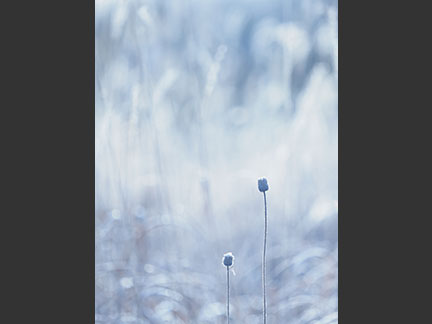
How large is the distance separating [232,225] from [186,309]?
0.38m

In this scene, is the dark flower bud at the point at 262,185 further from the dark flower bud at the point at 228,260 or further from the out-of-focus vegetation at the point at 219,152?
the dark flower bud at the point at 228,260

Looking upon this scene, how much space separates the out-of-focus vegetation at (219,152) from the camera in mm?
2070

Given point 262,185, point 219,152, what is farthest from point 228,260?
point 219,152

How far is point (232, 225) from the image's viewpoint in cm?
207

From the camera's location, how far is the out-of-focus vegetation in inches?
81.5

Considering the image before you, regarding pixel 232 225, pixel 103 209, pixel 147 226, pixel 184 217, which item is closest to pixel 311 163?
pixel 232 225

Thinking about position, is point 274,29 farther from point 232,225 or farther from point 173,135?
point 232,225

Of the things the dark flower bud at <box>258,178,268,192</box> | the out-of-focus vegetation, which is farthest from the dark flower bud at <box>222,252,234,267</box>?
the dark flower bud at <box>258,178,268,192</box>

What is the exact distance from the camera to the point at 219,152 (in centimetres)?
208

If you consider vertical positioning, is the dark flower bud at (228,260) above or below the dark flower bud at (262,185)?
below

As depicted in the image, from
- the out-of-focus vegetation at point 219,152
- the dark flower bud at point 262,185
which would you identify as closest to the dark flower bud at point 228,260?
the out-of-focus vegetation at point 219,152

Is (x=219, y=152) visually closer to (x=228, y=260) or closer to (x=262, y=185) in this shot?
(x=262, y=185)

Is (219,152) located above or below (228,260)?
above

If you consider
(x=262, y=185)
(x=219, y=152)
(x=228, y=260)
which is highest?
(x=219, y=152)
